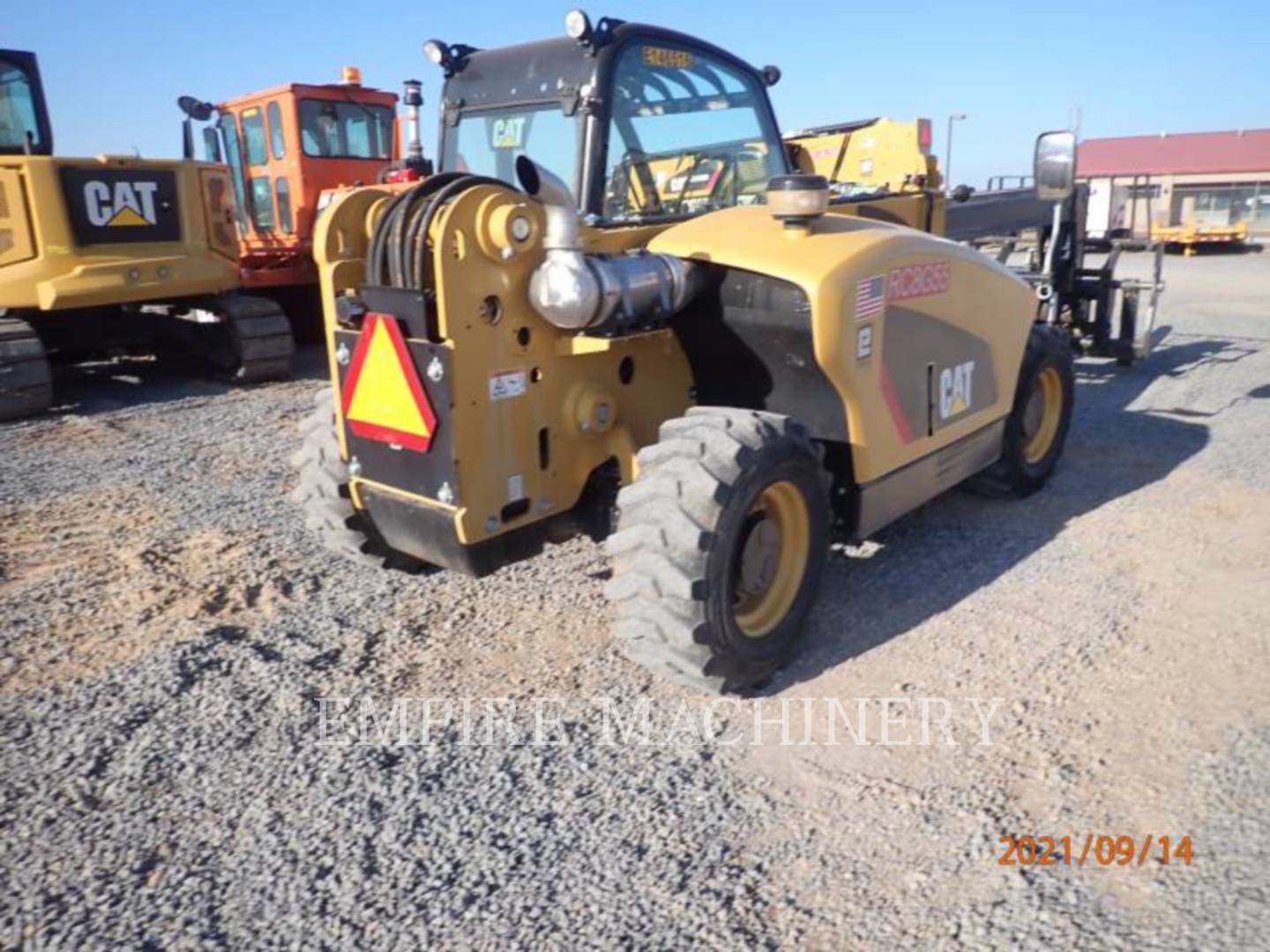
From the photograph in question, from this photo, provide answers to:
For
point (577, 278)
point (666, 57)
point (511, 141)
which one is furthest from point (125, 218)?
point (577, 278)

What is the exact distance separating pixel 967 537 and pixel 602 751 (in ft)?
8.40

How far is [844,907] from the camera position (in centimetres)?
238

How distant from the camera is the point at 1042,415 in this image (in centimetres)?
559

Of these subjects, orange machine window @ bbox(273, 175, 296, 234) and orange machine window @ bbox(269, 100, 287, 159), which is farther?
orange machine window @ bbox(273, 175, 296, 234)

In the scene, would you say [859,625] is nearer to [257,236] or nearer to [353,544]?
[353,544]

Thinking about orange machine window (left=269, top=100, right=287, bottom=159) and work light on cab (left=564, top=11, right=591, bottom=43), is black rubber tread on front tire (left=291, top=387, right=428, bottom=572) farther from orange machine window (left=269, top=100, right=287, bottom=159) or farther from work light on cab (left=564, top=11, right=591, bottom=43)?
orange machine window (left=269, top=100, right=287, bottom=159)

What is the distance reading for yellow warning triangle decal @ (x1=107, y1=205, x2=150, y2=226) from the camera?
811cm

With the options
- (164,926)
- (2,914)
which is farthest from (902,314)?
(2,914)

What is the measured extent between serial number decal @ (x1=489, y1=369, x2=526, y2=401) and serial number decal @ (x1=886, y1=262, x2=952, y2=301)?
1.49 meters

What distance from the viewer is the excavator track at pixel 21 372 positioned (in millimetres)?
7621

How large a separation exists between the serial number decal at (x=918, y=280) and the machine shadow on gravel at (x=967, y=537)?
125cm

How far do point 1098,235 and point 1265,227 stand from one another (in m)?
26.6

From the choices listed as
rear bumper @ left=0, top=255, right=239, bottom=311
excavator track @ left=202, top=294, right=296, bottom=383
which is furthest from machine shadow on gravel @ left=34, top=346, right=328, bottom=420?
rear bumper @ left=0, top=255, right=239, bottom=311

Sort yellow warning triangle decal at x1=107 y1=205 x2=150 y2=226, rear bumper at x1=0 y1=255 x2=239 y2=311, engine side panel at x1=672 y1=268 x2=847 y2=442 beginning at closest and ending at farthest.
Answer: engine side panel at x1=672 y1=268 x2=847 y2=442 < rear bumper at x1=0 y1=255 x2=239 y2=311 < yellow warning triangle decal at x1=107 y1=205 x2=150 y2=226
